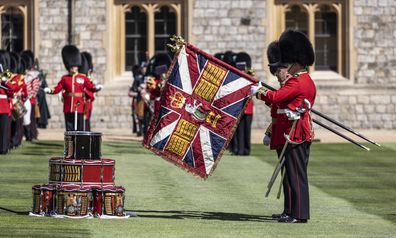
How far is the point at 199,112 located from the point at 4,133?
9.39m

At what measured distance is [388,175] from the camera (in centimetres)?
1911

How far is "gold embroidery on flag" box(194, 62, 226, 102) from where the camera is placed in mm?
13539

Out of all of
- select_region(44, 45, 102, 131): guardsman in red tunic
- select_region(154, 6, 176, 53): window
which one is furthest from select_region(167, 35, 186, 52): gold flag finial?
select_region(154, 6, 176, 53): window

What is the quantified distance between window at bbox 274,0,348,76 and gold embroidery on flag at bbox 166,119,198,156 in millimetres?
18794

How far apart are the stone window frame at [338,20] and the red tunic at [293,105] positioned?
1873 centimetres

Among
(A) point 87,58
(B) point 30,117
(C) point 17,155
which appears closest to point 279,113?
(C) point 17,155

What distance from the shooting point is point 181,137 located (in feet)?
44.5

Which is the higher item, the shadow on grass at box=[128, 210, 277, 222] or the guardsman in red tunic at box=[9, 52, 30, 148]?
the guardsman in red tunic at box=[9, 52, 30, 148]

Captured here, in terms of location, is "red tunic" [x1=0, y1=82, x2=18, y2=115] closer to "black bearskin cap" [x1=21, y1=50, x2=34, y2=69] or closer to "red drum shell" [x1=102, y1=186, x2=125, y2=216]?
"black bearskin cap" [x1=21, y1=50, x2=34, y2=69]

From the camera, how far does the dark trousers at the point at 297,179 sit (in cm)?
1323

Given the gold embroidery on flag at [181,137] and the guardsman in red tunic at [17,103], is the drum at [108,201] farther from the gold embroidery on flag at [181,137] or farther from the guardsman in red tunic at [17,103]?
the guardsman in red tunic at [17,103]

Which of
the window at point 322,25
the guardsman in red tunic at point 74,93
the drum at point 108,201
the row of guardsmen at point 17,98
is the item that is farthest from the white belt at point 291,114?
the window at point 322,25

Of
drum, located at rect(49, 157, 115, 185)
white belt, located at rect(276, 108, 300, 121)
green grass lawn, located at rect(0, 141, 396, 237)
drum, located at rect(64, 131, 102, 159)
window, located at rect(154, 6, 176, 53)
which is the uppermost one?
window, located at rect(154, 6, 176, 53)

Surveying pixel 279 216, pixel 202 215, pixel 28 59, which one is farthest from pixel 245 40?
pixel 279 216
